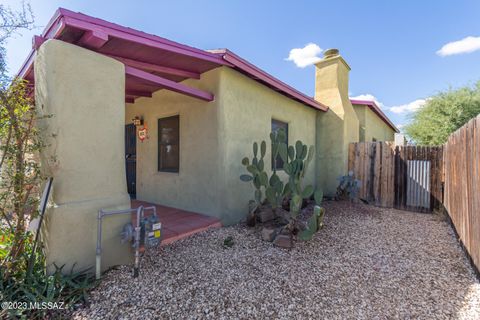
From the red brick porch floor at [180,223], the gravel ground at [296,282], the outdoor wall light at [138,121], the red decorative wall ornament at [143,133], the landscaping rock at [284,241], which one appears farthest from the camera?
the outdoor wall light at [138,121]

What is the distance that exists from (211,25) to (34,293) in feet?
24.5

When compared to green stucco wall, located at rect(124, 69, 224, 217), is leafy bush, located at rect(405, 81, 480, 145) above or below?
above

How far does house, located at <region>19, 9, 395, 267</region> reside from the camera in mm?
2664

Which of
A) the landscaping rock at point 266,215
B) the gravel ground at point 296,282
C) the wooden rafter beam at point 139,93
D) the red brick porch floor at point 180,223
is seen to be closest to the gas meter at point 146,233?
the gravel ground at point 296,282

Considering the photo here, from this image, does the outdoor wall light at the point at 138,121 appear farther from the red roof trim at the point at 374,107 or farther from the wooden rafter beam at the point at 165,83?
the red roof trim at the point at 374,107

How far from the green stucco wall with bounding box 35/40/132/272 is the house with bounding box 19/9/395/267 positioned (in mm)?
12

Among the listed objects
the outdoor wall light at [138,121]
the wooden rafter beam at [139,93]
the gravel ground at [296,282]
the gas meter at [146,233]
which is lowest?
the gravel ground at [296,282]

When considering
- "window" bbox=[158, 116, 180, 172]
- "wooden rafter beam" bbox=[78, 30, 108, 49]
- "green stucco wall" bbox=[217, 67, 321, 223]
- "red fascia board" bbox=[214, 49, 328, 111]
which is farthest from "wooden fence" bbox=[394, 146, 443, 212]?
"wooden rafter beam" bbox=[78, 30, 108, 49]

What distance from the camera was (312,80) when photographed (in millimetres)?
8828

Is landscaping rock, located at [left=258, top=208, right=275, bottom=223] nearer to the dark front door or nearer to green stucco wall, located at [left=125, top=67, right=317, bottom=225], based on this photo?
green stucco wall, located at [left=125, top=67, right=317, bottom=225]

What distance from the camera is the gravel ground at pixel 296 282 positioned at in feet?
7.57

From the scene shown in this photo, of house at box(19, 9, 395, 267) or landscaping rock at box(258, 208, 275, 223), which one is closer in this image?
house at box(19, 9, 395, 267)

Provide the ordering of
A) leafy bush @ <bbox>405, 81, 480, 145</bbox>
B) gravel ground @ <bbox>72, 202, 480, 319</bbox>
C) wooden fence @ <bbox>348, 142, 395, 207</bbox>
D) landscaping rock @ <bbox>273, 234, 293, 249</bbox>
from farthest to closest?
leafy bush @ <bbox>405, 81, 480, 145</bbox>, wooden fence @ <bbox>348, 142, 395, 207</bbox>, landscaping rock @ <bbox>273, 234, 293, 249</bbox>, gravel ground @ <bbox>72, 202, 480, 319</bbox>

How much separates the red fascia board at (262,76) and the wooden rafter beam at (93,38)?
6.59 feet
